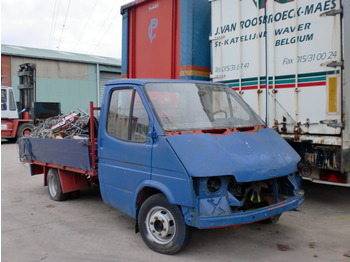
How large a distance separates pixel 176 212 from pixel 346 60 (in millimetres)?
3297

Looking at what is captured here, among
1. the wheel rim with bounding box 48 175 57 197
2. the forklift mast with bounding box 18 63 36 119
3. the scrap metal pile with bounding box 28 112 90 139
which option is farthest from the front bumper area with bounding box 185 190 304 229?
the forklift mast with bounding box 18 63 36 119

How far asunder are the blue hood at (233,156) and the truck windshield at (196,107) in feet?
1.02

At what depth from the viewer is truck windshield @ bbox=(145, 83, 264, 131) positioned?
13.6 ft

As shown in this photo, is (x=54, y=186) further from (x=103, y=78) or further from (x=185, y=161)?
(x=103, y=78)

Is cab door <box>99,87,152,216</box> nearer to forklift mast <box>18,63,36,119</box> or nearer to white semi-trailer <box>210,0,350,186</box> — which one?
white semi-trailer <box>210,0,350,186</box>

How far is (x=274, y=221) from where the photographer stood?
16.0 feet

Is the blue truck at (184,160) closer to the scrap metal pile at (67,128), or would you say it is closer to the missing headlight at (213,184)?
the missing headlight at (213,184)

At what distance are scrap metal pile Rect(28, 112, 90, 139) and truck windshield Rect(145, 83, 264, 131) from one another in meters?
2.07

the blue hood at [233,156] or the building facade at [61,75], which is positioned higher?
the building facade at [61,75]

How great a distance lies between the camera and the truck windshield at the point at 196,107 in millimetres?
4137

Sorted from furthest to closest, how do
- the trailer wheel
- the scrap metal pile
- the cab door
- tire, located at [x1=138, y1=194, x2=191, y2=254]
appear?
1. the trailer wheel
2. the scrap metal pile
3. the cab door
4. tire, located at [x1=138, y1=194, x2=191, y2=254]

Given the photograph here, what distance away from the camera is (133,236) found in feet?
15.1

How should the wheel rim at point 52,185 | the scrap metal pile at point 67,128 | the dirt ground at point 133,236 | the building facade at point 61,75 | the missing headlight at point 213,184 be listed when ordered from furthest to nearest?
the building facade at point 61,75
the wheel rim at point 52,185
the scrap metal pile at point 67,128
the dirt ground at point 133,236
the missing headlight at point 213,184

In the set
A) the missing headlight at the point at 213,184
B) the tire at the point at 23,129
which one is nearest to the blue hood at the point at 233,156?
the missing headlight at the point at 213,184
